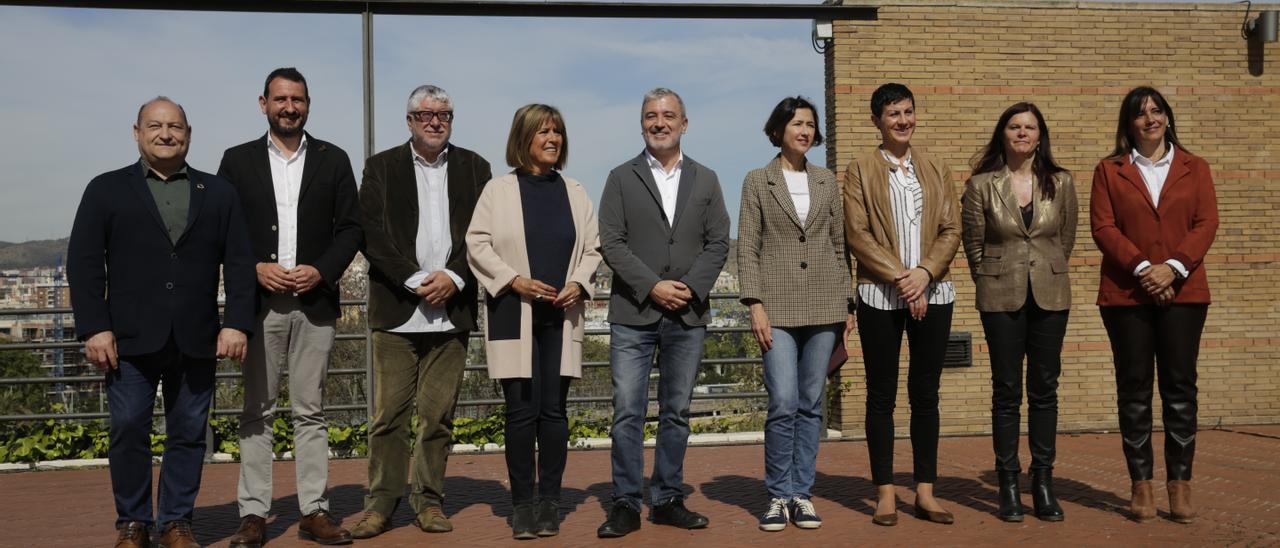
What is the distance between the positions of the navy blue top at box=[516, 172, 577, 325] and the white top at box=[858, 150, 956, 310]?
1.59 m

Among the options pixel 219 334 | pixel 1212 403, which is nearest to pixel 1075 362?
pixel 1212 403

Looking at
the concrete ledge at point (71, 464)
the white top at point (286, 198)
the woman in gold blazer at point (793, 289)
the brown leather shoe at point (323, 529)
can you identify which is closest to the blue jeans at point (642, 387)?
the woman in gold blazer at point (793, 289)

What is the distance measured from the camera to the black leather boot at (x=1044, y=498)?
5.79 meters

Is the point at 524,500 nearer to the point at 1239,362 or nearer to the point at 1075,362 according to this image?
the point at 1075,362

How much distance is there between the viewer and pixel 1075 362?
1077cm

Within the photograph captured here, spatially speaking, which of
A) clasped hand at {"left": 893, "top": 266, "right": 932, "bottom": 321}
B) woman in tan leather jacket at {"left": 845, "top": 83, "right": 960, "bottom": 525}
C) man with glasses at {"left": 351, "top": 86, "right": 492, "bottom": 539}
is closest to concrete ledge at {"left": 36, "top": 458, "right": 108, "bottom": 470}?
man with glasses at {"left": 351, "top": 86, "right": 492, "bottom": 539}

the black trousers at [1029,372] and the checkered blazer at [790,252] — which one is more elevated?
the checkered blazer at [790,252]

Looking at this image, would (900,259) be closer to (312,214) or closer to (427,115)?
(427,115)

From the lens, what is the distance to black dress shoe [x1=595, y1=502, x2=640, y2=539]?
5.52 meters

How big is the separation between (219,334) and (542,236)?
161 centimetres

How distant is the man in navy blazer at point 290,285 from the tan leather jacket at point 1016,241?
10.9 feet

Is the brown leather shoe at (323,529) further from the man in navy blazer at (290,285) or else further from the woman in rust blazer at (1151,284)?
the woman in rust blazer at (1151,284)

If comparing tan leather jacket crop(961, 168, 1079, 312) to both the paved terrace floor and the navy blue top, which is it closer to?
the paved terrace floor

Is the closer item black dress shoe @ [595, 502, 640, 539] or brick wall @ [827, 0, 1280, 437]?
black dress shoe @ [595, 502, 640, 539]
